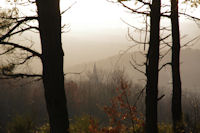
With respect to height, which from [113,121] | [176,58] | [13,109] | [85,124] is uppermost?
[176,58]

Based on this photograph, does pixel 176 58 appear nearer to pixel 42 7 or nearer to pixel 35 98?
pixel 42 7

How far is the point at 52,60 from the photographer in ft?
14.1

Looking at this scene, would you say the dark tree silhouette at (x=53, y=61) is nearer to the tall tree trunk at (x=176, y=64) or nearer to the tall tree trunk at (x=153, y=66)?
the tall tree trunk at (x=153, y=66)

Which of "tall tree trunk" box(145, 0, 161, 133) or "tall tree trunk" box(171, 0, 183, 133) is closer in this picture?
"tall tree trunk" box(145, 0, 161, 133)

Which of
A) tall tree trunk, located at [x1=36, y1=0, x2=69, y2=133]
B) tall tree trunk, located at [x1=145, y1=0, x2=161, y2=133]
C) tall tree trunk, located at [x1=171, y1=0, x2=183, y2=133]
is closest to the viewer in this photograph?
tall tree trunk, located at [x1=36, y1=0, x2=69, y2=133]

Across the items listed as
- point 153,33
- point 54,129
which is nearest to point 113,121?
point 54,129

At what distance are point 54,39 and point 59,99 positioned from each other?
1108mm

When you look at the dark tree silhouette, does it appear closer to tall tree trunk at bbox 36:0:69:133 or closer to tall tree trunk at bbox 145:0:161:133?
tall tree trunk at bbox 36:0:69:133

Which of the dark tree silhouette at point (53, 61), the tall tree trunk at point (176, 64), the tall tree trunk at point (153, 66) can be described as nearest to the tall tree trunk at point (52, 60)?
the dark tree silhouette at point (53, 61)

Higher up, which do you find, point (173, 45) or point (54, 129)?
point (173, 45)

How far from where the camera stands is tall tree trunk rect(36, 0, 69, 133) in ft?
14.1

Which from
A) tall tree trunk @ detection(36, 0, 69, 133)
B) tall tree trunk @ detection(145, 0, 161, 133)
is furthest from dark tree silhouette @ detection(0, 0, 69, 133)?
tall tree trunk @ detection(145, 0, 161, 133)

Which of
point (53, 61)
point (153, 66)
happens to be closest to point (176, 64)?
point (153, 66)

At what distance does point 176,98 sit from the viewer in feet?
21.9
